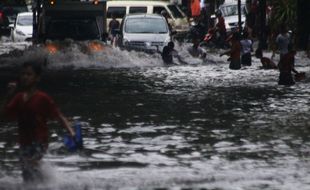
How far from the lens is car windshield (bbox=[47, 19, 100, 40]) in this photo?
31.0m

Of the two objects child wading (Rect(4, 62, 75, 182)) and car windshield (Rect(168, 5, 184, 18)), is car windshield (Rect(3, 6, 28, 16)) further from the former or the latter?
child wading (Rect(4, 62, 75, 182))

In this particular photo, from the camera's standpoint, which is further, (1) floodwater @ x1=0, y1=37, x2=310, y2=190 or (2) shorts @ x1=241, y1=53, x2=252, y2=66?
(2) shorts @ x1=241, y1=53, x2=252, y2=66

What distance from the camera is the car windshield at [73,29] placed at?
1222 inches

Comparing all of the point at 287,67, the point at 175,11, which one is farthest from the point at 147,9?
the point at 287,67

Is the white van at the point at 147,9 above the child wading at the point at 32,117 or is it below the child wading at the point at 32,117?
below

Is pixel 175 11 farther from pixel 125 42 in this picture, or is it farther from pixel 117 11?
pixel 125 42

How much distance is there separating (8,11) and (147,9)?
18.0m

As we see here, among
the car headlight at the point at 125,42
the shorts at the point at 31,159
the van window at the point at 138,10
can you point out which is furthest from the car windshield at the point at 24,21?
the shorts at the point at 31,159

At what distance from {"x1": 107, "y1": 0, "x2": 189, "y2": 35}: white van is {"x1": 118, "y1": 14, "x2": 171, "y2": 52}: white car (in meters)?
12.1

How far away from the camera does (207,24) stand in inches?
1986

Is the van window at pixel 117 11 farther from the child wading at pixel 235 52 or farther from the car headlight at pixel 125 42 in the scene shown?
the child wading at pixel 235 52

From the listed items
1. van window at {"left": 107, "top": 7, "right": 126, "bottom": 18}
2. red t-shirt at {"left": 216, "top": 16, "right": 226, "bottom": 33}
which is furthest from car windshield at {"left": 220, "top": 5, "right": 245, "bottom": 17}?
red t-shirt at {"left": 216, "top": 16, "right": 226, "bottom": 33}

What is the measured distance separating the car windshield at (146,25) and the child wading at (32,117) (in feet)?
78.2

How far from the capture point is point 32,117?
9.83 metres
